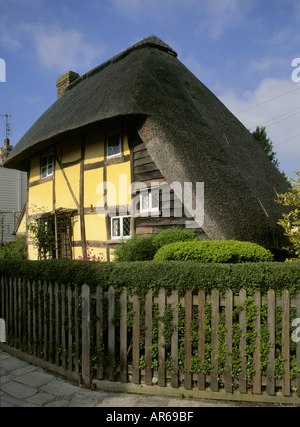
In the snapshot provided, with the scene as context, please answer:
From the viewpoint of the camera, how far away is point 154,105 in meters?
6.89

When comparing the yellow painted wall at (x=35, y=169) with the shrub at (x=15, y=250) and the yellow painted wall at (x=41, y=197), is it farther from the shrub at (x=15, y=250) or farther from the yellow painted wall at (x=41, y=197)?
the shrub at (x=15, y=250)

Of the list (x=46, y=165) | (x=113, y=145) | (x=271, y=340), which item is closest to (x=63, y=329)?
(x=271, y=340)

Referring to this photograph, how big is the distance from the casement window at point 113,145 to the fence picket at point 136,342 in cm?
551

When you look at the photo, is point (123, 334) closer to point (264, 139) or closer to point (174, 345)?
point (174, 345)

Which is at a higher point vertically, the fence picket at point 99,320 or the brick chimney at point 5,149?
the brick chimney at point 5,149

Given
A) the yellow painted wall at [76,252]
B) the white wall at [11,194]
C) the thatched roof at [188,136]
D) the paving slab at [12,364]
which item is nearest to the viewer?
A: the paving slab at [12,364]

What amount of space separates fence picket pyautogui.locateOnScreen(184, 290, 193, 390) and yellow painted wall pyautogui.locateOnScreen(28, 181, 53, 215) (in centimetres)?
835

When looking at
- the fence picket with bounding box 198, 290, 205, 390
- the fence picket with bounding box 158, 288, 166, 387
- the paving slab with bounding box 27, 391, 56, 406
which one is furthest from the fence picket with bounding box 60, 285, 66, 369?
the fence picket with bounding box 198, 290, 205, 390

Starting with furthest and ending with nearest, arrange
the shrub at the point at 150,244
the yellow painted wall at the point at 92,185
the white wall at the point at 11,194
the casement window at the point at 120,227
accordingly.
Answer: the white wall at the point at 11,194 < the yellow painted wall at the point at 92,185 < the casement window at the point at 120,227 < the shrub at the point at 150,244

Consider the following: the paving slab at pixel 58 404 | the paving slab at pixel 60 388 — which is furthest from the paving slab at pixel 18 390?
the paving slab at pixel 58 404

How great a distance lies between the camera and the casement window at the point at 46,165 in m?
11.0

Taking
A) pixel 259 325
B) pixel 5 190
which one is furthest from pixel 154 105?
pixel 5 190

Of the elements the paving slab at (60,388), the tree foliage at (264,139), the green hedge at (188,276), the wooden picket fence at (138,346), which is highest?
the tree foliage at (264,139)

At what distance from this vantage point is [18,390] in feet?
A: 10.8
